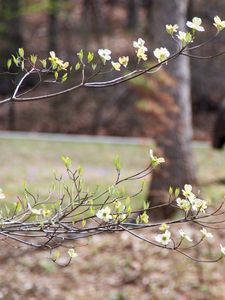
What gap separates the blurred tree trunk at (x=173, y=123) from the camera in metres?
8.73

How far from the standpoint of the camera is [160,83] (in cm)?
877

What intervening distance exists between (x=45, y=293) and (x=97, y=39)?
17204 millimetres

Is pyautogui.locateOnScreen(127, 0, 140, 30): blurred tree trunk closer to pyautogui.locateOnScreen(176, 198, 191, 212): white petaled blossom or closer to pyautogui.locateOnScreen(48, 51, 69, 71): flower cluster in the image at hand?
pyautogui.locateOnScreen(48, 51, 69, 71): flower cluster

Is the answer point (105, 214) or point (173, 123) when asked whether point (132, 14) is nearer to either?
point (173, 123)

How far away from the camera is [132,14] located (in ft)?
81.6

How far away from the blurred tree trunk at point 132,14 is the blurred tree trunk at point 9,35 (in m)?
4.32

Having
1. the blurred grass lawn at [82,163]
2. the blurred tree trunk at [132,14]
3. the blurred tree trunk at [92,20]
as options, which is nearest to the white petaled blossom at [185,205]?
the blurred grass lawn at [82,163]

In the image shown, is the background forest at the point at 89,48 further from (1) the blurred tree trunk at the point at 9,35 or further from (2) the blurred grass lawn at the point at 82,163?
(2) the blurred grass lawn at the point at 82,163

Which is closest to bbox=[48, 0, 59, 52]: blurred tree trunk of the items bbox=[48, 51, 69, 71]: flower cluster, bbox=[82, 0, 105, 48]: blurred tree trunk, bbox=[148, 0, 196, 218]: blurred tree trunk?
bbox=[82, 0, 105, 48]: blurred tree trunk

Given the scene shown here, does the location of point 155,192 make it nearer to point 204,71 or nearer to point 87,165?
point 87,165

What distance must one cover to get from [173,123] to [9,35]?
1520 cm

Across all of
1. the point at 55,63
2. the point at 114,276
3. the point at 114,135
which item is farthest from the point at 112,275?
the point at 114,135

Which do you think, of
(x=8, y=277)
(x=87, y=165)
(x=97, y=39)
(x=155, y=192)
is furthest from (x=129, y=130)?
(x=8, y=277)

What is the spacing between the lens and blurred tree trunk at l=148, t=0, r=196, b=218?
873 centimetres
